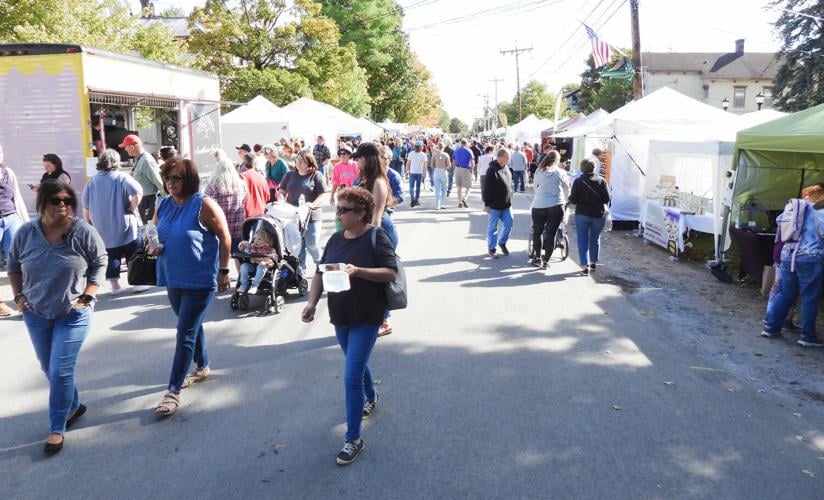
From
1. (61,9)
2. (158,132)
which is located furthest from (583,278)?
(61,9)

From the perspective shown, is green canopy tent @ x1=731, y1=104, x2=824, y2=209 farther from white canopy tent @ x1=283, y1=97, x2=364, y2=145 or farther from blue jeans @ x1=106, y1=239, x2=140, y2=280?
white canopy tent @ x1=283, y1=97, x2=364, y2=145

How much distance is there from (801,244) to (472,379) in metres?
3.75

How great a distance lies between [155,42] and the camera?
25594 millimetres

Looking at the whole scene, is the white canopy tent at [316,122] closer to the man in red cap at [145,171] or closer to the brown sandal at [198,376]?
the man in red cap at [145,171]

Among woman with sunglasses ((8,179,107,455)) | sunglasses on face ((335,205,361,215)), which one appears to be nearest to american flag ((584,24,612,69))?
sunglasses on face ((335,205,361,215))

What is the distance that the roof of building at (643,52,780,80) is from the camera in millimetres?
61219

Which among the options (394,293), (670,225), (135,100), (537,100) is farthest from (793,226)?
(537,100)

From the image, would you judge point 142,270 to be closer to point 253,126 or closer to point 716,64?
point 253,126

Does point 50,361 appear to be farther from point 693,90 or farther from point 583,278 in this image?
point 693,90

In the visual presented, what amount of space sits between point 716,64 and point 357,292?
6889cm

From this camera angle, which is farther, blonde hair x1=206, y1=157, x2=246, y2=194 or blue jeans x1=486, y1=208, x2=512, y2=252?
blue jeans x1=486, y1=208, x2=512, y2=252

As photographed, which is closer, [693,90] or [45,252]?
[45,252]

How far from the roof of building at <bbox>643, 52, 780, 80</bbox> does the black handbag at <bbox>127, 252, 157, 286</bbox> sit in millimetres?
63331

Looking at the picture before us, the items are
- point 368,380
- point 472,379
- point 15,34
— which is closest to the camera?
point 368,380
